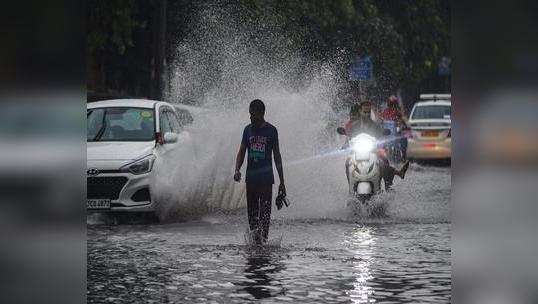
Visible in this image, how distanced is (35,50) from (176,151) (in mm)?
13474

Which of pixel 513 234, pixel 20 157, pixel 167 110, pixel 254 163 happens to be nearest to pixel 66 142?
pixel 20 157

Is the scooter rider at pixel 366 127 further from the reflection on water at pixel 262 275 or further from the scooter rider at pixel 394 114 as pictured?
the scooter rider at pixel 394 114

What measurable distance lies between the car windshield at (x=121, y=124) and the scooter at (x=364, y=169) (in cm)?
279

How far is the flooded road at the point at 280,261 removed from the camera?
940cm

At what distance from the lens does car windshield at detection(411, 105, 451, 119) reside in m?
35.6

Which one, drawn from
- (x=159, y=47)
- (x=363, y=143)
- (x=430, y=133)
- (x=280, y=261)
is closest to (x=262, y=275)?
(x=280, y=261)

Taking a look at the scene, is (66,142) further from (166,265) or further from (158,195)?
(158,195)

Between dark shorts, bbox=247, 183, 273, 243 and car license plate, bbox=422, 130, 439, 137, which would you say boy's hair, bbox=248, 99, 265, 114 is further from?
car license plate, bbox=422, 130, 439, 137

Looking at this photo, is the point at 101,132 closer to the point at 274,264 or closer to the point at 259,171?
the point at 259,171

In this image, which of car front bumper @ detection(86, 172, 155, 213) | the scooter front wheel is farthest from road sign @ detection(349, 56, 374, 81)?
car front bumper @ detection(86, 172, 155, 213)

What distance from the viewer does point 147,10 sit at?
36531 millimetres

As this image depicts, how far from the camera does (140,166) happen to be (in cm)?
1628

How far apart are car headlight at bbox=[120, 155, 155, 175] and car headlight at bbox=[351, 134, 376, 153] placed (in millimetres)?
2884

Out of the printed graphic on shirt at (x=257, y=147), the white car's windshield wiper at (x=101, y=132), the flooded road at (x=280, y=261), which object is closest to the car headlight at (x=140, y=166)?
the flooded road at (x=280, y=261)
